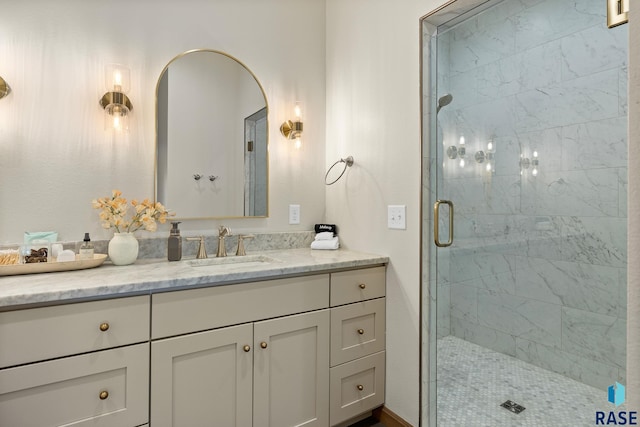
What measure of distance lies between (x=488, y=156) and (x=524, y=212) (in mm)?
408

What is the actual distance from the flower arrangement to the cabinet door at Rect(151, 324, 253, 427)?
1.91 ft


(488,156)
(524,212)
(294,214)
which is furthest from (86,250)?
(524,212)

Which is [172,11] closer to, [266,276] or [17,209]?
[17,209]

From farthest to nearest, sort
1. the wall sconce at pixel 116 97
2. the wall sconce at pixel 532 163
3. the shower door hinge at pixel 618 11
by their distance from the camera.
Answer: the wall sconce at pixel 532 163 → the wall sconce at pixel 116 97 → the shower door hinge at pixel 618 11

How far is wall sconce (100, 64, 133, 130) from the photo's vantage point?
1676mm

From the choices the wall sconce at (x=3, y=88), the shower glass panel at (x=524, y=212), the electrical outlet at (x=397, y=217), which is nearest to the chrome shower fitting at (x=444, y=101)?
the shower glass panel at (x=524, y=212)

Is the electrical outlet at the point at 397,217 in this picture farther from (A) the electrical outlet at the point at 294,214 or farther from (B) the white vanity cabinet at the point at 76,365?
(B) the white vanity cabinet at the point at 76,365

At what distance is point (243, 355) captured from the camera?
56.7 inches

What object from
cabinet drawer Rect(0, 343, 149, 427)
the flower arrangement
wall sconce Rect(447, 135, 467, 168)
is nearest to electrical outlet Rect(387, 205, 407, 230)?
wall sconce Rect(447, 135, 467, 168)

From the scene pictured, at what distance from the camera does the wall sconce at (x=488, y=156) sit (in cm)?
201

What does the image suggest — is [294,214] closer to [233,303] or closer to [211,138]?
[211,138]

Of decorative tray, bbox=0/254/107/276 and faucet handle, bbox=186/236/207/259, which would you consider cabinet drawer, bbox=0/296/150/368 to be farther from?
faucet handle, bbox=186/236/207/259

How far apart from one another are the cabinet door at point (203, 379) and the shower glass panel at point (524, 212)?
0.88 m

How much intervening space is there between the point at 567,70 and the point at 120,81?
2377mm
